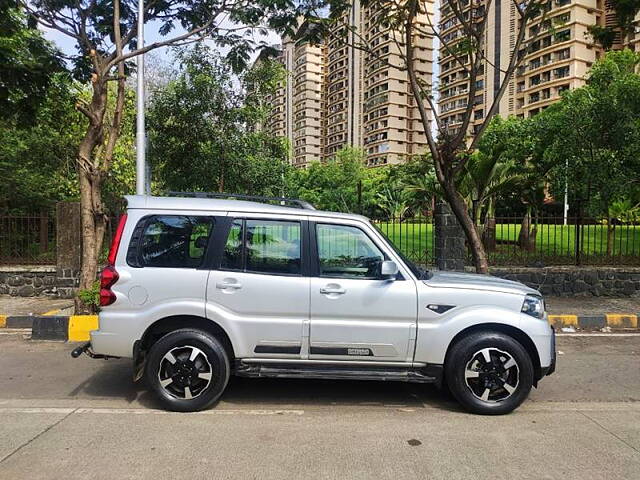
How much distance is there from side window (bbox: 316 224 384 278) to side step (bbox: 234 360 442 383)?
84 centimetres

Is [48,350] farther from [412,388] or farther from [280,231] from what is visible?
[412,388]

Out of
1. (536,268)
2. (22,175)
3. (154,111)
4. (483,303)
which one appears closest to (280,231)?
(483,303)

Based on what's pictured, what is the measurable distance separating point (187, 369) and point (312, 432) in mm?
1247

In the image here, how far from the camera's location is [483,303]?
463cm

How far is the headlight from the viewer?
468cm

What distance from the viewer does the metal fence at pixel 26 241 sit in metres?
11.3

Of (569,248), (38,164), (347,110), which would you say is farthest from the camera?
(347,110)

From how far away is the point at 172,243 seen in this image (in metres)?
4.71

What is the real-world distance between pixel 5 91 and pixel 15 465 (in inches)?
316

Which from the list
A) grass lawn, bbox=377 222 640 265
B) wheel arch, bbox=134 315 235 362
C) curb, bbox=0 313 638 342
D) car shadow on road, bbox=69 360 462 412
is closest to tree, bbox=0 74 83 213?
curb, bbox=0 313 638 342

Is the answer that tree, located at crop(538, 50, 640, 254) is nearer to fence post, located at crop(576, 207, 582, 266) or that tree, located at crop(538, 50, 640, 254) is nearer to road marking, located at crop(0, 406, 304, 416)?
fence post, located at crop(576, 207, 582, 266)

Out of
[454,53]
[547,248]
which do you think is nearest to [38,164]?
[454,53]

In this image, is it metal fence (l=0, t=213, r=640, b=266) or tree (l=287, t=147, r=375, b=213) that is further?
tree (l=287, t=147, r=375, b=213)

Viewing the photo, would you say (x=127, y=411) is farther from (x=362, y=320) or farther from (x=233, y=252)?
(x=362, y=320)
